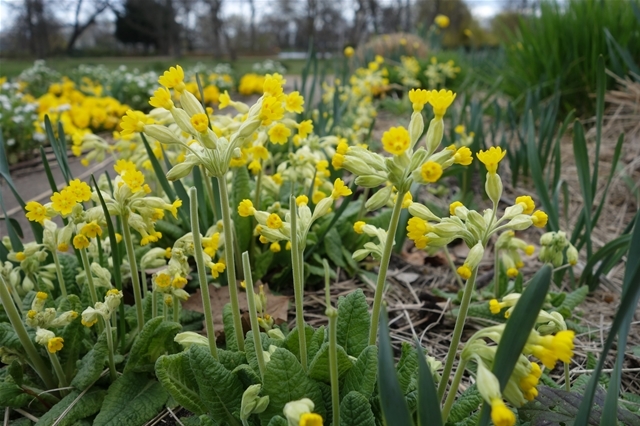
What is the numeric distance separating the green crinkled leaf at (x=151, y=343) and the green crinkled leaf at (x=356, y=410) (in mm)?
553

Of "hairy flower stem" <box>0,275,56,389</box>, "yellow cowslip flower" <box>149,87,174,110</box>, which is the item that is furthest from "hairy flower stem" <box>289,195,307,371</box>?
"hairy flower stem" <box>0,275,56,389</box>

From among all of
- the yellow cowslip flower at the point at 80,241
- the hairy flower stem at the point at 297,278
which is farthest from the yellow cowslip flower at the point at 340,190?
the yellow cowslip flower at the point at 80,241

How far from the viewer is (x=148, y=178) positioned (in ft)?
7.62

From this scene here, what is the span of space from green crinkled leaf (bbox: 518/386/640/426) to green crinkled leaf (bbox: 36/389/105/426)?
1.07 m

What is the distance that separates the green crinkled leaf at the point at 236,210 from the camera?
1.93 m

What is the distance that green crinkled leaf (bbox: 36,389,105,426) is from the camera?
1278mm

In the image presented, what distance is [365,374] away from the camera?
1.08 metres

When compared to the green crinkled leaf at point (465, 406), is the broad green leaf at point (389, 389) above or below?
above

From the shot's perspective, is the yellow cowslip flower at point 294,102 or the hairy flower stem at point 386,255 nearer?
the hairy flower stem at point 386,255

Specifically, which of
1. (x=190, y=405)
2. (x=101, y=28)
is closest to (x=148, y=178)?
(x=190, y=405)

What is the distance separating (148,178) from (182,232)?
0.43m

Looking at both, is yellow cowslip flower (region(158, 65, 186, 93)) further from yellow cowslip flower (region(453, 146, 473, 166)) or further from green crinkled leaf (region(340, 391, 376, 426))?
green crinkled leaf (region(340, 391, 376, 426))

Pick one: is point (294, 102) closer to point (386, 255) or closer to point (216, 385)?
point (386, 255)

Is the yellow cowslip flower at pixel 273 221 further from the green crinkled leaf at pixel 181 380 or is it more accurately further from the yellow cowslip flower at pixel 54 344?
the yellow cowslip flower at pixel 54 344
